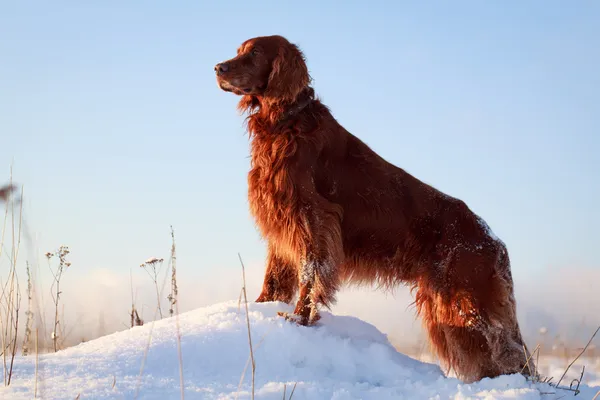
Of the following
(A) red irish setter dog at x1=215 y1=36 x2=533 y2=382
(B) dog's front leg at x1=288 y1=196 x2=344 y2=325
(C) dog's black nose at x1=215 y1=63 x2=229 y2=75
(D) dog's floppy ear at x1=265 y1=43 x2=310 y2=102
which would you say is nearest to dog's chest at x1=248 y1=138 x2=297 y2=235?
(A) red irish setter dog at x1=215 y1=36 x2=533 y2=382

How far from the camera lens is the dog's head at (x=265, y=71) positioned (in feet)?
13.8

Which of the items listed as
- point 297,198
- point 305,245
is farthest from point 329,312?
point 297,198

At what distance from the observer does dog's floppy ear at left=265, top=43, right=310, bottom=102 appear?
4.23 meters

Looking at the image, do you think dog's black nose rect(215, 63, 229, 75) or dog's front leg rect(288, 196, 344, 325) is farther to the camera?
dog's black nose rect(215, 63, 229, 75)

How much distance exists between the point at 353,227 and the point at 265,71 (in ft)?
4.20

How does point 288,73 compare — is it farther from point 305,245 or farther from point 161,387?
point 161,387

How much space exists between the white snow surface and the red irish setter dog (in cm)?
35

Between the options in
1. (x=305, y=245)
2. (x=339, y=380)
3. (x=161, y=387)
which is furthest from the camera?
(x=305, y=245)

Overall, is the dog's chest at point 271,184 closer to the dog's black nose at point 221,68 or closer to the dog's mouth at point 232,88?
the dog's mouth at point 232,88

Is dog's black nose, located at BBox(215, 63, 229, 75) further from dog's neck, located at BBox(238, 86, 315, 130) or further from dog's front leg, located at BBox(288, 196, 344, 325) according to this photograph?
dog's front leg, located at BBox(288, 196, 344, 325)

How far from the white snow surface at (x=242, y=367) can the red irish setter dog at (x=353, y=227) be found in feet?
1.16

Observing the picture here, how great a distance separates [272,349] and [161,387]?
861 millimetres

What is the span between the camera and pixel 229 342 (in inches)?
129

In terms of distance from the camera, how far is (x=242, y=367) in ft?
10.0
